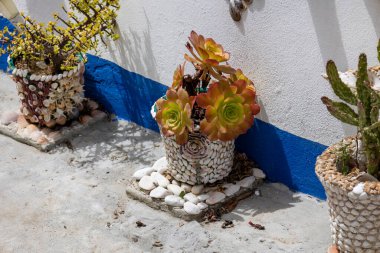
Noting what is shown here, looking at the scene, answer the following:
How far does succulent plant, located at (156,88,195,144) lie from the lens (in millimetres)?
4520

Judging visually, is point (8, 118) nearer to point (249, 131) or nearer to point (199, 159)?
point (199, 159)

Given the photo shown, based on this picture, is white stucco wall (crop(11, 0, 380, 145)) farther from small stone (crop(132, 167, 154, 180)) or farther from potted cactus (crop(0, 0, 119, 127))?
small stone (crop(132, 167, 154, 180))

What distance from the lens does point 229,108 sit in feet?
14.8

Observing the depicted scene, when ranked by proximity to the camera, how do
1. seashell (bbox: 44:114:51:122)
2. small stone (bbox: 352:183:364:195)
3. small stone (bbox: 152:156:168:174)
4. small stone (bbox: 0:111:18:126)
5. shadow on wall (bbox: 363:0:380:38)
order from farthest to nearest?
1. small stone (bbox: 0:111:18:126)
2. seashell (bbox: 44:114:51:122)
3. small stone (bbox: 152:156:168:174)
4. shadow on wall (bbox: 363:0:380:38)
5. small stone (bbox: 352:183:364:195)

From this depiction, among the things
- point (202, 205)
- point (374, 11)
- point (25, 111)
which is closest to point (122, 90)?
point (25, 111)

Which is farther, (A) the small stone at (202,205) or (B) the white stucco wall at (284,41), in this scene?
(A) the small stone at (202,205)

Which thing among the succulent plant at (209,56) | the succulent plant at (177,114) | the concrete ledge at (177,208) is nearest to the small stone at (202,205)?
the concrete ledge at (177,208)

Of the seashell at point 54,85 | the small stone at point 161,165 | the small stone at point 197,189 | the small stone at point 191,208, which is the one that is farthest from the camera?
the seashell at point 54,85

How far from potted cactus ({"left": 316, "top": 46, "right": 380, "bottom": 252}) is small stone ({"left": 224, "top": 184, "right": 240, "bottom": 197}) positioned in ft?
3.23

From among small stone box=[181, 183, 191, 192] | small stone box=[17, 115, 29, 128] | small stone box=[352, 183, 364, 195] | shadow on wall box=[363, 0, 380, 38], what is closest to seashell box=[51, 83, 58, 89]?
small stone box=[17, 115, 29, 128]

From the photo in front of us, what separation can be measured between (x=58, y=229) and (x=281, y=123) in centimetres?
152

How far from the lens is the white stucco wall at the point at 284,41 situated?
4.14m

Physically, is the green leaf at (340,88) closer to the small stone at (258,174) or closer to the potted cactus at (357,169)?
the potted cactus at (357,169)

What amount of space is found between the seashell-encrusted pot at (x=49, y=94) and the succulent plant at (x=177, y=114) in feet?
3.94
